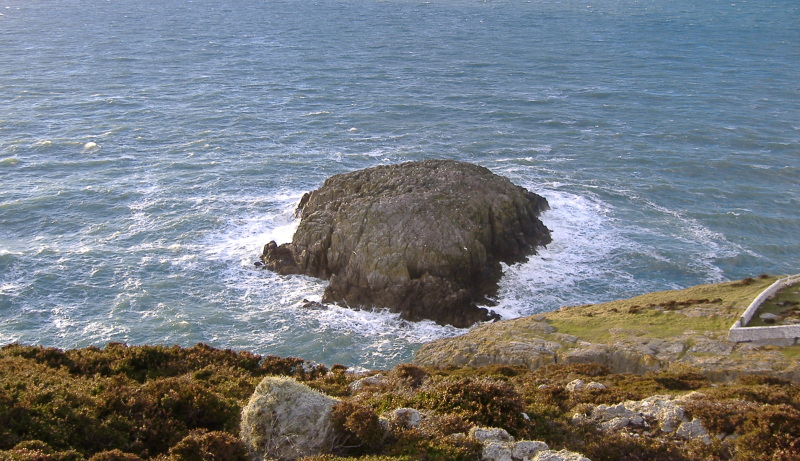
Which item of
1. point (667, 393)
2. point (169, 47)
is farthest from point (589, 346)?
point (169, 47)

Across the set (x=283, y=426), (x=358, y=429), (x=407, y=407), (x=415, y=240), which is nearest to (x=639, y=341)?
(x=415, y=240)

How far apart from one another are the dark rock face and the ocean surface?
1.69 m

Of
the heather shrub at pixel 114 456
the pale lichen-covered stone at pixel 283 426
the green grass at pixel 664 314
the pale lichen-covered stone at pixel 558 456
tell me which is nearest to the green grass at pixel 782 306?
the green grass at pixel 664 314

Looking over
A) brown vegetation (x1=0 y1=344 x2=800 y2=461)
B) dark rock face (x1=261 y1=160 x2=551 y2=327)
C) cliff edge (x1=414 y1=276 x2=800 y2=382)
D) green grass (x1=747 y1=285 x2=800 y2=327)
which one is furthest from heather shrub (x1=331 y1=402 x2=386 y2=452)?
dark rock face (x1=261 y1=160 x2=551 y2=327)

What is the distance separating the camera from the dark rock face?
50.2 meters

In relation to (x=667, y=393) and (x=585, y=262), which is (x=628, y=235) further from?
(x=667, y=393)

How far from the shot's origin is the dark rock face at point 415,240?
50250mm

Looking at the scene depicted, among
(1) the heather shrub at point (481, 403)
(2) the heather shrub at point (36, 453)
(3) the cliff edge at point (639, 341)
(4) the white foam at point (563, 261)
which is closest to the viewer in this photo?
(2) the heather shrub at point (36, 453)

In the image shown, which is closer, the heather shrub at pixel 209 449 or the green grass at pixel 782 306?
the heather shrub at pixel 209 449

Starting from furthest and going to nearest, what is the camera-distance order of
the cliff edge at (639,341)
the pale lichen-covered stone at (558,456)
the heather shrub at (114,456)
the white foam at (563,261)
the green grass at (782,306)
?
the white foam at (563,261), the green grass at (782,306), the cliff edge at (639,341), the pale lichen-covered stone at (558,456), the heather shrub at (114,456)

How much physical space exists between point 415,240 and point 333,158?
29559mm

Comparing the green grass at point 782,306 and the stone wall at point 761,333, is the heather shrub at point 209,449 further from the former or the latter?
the green grass at point 782,306

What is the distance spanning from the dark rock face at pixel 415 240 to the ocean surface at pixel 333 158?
1.69 m

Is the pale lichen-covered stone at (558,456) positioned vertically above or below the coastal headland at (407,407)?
above
